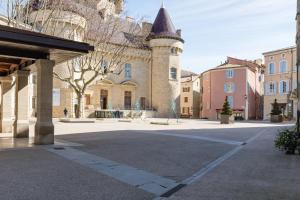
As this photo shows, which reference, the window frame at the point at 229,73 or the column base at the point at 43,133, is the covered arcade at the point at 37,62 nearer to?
the column base at the point at 43,133

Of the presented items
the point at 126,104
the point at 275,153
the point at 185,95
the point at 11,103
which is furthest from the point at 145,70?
the point at 275,153

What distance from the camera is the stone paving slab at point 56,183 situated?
17.6 feet

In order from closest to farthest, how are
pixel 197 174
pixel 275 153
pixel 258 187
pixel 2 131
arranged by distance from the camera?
1. pixel 258 187
2. pixel 197 174
3. pixel 275 153
4. pixel 2 131

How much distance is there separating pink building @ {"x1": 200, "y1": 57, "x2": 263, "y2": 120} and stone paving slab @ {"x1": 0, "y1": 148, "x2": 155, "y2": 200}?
145ft

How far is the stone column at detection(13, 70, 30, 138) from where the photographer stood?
45.8ft

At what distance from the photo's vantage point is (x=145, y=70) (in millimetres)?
48906

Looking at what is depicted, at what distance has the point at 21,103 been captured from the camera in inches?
555

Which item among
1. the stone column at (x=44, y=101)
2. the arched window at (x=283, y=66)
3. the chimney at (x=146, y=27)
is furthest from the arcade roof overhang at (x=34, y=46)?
the arched window at (x=283, y=66)

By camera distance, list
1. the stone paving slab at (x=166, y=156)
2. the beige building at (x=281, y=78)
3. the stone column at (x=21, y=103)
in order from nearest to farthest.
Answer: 1. the stone paving slab at (x=166, y=156)
2. the stone column at (x=21, y=103)
3. the beige building at (x=281, y=78)

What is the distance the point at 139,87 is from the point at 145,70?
2877 millimetres

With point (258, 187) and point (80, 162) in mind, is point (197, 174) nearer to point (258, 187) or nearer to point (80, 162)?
point (258, 187)

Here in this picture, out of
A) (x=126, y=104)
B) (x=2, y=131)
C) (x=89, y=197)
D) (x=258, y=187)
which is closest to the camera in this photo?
(x=89, y=197)

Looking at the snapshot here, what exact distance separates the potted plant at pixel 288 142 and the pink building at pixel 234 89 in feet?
128

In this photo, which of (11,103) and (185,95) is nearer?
(11,103)
